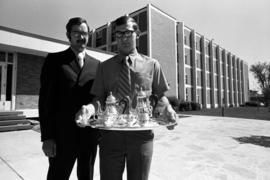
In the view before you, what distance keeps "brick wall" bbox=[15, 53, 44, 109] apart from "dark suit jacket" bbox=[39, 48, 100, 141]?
34.8ft

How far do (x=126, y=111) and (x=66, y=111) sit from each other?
67 centimetres

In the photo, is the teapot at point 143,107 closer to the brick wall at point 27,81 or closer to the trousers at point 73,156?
the trousers at point 73,156

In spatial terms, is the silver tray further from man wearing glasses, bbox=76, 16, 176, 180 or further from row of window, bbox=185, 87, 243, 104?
row of window, bbox=185, 87, 243, 104

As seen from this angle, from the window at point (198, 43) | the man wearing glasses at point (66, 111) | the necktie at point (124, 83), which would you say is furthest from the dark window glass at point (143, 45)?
the necktie at point (124, 83)

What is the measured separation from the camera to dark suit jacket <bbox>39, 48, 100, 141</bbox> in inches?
65.0

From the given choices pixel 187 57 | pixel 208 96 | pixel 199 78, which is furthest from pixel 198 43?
pixel 208 96

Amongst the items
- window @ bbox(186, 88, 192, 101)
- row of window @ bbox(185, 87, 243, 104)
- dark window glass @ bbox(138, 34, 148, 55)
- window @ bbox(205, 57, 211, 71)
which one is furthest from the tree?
dark window glass @ bbox(138, 34, 148, 55)

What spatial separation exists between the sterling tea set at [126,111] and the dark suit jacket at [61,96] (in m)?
0.40

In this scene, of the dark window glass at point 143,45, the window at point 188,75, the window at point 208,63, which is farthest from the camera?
the window at point 208,63

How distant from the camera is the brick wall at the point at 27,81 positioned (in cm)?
1042

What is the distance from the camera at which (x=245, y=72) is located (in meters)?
53.8

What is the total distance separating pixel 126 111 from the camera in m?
1.40

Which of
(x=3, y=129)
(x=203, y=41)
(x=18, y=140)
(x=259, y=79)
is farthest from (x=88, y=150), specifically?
(x=259, y=79)

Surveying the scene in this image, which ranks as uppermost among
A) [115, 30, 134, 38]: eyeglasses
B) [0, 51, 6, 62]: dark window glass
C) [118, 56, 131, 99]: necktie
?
[0, 51, 6, 62]: dark window glass
